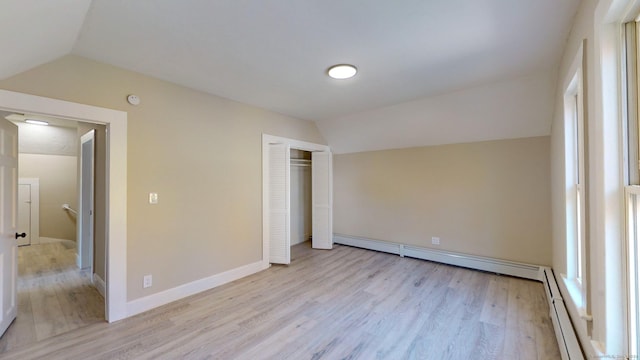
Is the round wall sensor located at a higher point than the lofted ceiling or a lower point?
lower

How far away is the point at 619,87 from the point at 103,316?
4089mm

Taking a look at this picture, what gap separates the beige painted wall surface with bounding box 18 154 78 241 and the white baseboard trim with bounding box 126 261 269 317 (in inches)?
164

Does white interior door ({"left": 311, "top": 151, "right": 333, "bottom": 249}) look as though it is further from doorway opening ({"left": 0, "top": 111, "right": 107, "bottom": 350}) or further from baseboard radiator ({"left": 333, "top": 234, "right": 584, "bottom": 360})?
doorway opening ({"left": 0, "top": 111, "right": 107, "bottom": 350})

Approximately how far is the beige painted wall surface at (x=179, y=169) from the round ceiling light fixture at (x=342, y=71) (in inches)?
59.4

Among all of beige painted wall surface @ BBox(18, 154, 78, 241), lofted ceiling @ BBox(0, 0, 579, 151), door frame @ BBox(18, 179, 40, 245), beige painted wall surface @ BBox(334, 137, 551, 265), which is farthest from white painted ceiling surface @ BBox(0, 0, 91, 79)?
door frame @ BBox(18, 179, 40, 245)

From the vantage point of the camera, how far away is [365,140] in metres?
4.68

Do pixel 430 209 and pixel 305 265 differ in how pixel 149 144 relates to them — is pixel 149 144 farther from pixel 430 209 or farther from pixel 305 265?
pixel 430 209

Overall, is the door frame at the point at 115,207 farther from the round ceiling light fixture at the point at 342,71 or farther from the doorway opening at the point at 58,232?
the round ceiling light fixture at the point at 342,71

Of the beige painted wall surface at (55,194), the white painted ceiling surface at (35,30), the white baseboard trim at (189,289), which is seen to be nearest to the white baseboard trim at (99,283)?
the white baseboard trim at (189,289)

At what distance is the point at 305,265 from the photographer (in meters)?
3.99

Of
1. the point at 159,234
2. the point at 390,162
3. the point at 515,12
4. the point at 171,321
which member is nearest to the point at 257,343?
the point at 171,321

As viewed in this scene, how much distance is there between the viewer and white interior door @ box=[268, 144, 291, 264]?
3973 millimetres

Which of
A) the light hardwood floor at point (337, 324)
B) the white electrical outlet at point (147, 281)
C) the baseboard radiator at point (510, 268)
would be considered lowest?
the light hardwood floor at point (337, 324)

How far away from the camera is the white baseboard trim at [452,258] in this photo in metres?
3.40
